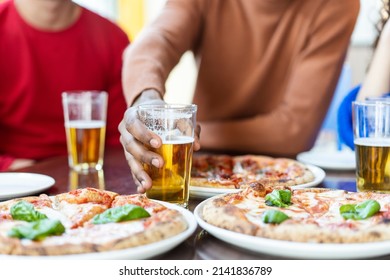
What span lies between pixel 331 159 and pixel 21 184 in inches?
39.9

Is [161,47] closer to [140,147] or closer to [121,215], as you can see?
[140,147]

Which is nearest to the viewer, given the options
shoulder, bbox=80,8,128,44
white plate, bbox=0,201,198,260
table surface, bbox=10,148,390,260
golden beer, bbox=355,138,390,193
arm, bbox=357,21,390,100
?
white plate, bbox=0,201,198,260

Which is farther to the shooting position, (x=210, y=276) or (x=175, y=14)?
(x=175, y=14)

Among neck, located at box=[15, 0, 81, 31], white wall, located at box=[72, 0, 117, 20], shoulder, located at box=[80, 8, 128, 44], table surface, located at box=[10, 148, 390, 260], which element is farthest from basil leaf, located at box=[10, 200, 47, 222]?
white wall, located at box=[72, 0, 117, 20]

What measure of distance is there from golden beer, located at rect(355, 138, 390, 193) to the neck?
5.94 feet

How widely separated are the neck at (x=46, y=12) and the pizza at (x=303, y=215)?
185 centimetres

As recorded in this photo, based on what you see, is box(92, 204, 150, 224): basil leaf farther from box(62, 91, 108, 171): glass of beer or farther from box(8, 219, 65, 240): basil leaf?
box(62, 91, 108, 171): glass of beer

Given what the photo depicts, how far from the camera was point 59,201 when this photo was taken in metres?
1.17

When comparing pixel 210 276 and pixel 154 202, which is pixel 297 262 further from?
pixel 154 202

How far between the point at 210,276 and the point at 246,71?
66.9 inches

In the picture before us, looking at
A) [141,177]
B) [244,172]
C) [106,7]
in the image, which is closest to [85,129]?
[244,172]

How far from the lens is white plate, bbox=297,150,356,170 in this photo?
5.88 feet

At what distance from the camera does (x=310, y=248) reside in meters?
0.85

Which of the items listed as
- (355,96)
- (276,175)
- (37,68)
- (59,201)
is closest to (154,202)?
(59,201)
